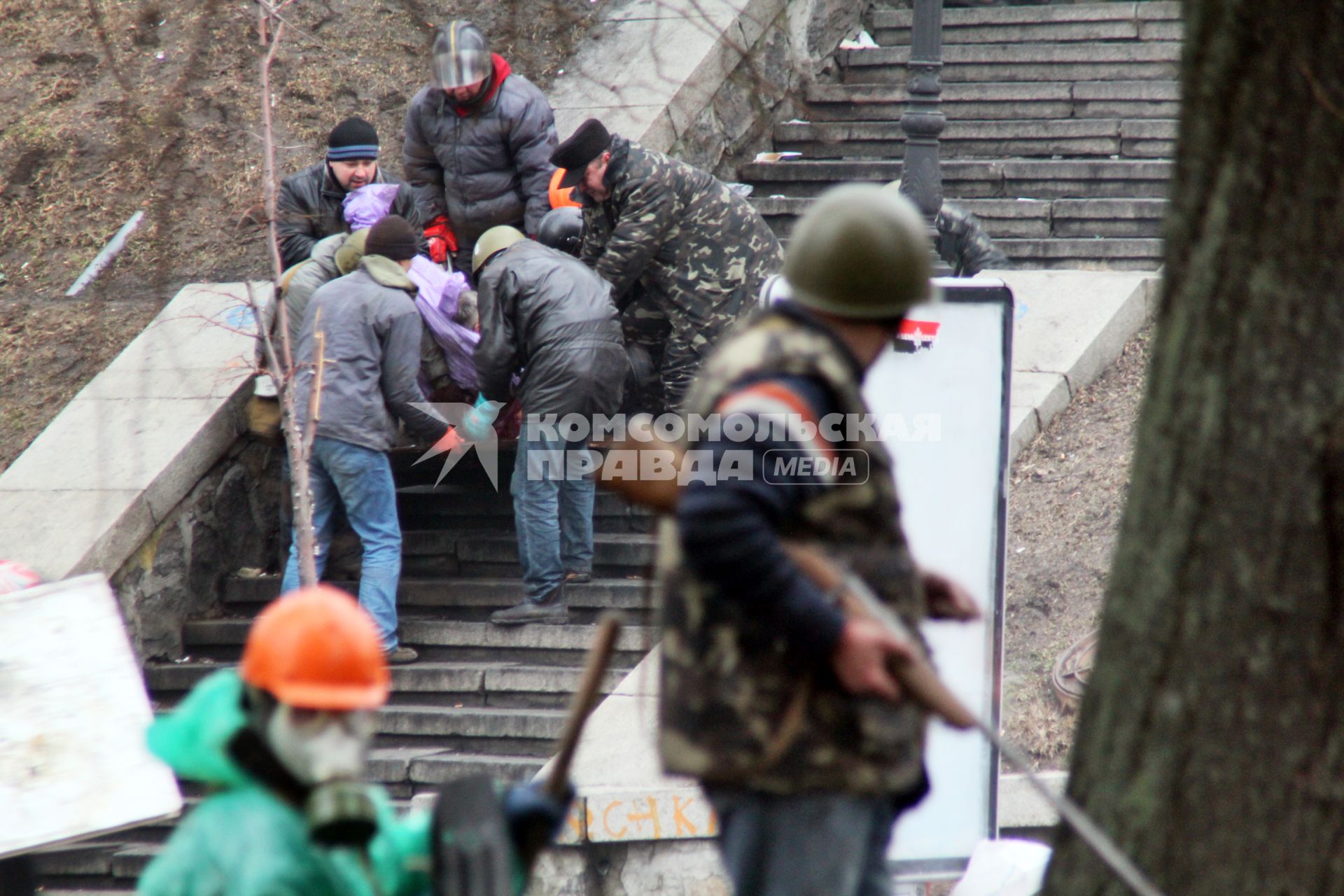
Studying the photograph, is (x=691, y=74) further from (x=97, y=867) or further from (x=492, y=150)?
(x=97, y=867)

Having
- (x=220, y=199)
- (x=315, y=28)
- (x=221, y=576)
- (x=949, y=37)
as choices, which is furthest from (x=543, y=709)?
(x=949, y=37)

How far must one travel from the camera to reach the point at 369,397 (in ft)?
23.3

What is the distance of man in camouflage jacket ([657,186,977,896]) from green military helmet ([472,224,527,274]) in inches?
186

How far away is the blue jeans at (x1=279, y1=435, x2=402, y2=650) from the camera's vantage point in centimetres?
702

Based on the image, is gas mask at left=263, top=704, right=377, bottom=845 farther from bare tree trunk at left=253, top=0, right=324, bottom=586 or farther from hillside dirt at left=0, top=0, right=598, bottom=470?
hillside dirt at left=0, top=0, right=598, bottom=470

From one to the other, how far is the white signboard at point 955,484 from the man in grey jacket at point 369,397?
286 centimetres

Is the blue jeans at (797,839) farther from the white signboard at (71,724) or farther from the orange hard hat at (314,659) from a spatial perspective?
the white signboard at (71,724)

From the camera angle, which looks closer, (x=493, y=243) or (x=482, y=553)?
(x=493, y=243)

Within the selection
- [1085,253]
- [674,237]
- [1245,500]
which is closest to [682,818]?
[674,237]

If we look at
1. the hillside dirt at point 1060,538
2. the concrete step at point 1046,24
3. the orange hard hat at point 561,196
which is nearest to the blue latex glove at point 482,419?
the orange hard hat at point 561,196

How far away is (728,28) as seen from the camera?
35.7 ft

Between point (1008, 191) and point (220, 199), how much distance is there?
545 cm

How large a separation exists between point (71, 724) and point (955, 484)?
2907 mm

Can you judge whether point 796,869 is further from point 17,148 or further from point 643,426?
point 17,148
